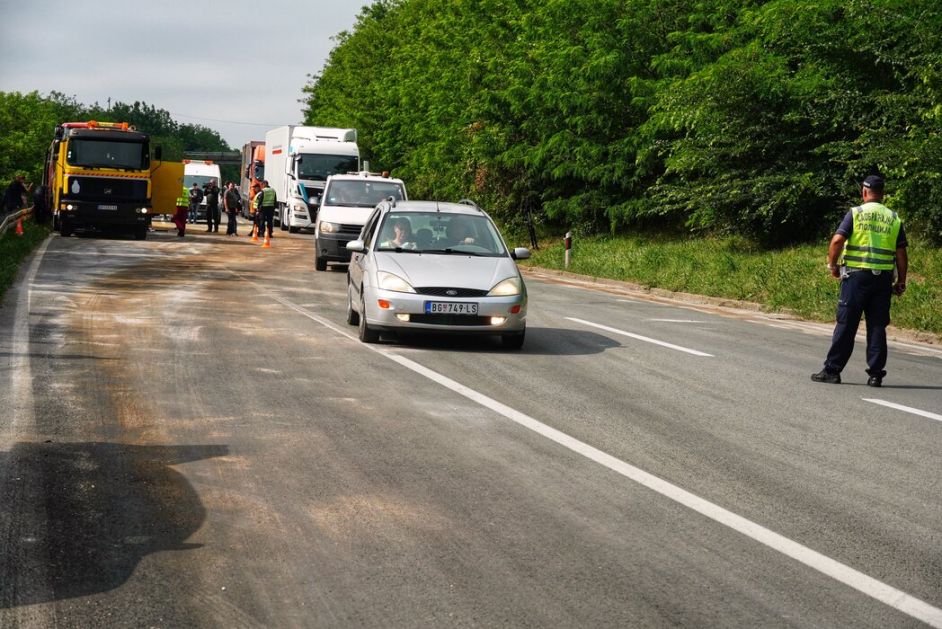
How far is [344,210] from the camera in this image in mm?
26406

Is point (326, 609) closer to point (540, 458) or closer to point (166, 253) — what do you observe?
point (540, 458)

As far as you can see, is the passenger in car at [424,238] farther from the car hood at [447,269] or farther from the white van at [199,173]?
the white van at [199,173]

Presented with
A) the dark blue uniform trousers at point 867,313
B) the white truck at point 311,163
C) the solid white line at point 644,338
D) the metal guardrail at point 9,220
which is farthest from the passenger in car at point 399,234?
the white truck at point 311,163

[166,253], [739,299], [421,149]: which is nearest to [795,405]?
[739,299]

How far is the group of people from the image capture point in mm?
37406

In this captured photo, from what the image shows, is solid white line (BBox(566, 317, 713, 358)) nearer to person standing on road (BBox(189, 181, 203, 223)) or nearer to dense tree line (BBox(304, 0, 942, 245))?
dense tree line (BBox(304, 0, 942, 245))

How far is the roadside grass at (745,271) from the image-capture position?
61.9 ft

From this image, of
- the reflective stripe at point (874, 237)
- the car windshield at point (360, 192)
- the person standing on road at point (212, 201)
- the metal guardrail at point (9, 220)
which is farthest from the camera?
the person standing on road at point (212, 201)

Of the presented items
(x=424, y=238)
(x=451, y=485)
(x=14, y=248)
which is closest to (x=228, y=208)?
(x=14, y=248)

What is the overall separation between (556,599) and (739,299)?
17539mm

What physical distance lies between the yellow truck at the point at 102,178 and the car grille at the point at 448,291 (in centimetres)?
2384

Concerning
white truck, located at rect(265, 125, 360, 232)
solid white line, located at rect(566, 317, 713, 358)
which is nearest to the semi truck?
white truck, located at rect(265, 125, 360, 232)

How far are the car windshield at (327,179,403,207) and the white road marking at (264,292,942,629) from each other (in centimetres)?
1752

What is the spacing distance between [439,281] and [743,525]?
718 cm
